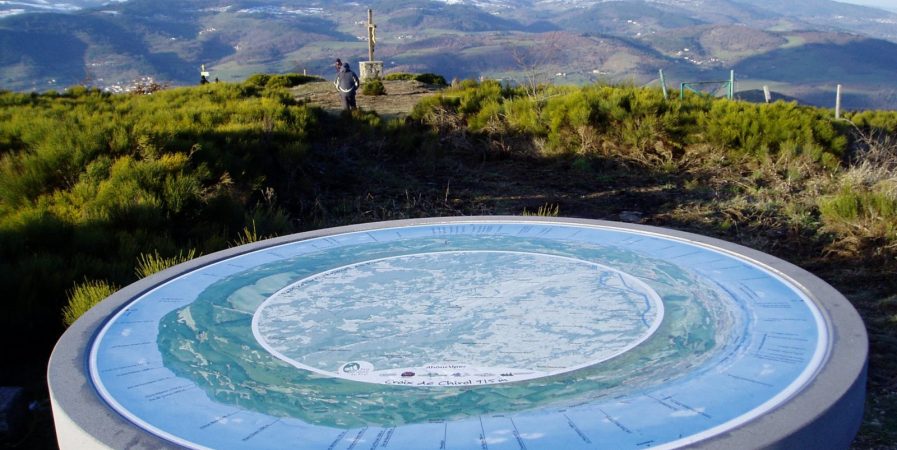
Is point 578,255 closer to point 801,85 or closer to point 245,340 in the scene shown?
point 245,340

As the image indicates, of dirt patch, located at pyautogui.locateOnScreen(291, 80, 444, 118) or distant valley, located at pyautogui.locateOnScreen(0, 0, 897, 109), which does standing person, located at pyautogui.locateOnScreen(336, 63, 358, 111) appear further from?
distant valley, located at pyautogui.locateOnScreen(0, 0, 897, 109)

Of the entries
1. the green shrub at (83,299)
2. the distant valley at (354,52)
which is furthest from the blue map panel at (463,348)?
the distant valley at (354,52)

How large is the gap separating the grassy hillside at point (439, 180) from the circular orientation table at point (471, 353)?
940 millimetres

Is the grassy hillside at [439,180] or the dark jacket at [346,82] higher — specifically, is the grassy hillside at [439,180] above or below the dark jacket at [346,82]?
below

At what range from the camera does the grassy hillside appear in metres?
5.48

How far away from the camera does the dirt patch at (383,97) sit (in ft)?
53.1

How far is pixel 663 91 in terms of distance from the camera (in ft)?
42.2

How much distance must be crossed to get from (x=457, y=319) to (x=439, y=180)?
20.5 feet

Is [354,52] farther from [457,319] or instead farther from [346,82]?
[457,319]

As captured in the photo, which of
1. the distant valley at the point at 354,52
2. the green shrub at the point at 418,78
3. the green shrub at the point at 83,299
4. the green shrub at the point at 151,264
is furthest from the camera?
the distant valley at the point at 354,52

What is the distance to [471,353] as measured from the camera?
3053mm

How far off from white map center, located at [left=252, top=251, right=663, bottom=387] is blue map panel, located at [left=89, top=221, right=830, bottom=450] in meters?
0.01

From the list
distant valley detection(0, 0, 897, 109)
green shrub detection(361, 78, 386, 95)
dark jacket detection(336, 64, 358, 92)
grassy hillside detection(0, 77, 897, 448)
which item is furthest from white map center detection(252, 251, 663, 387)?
distant valley detection(0, 0, 897, 109)

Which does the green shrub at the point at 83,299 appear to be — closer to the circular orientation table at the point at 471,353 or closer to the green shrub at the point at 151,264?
the green shrub at the point at 151,264
